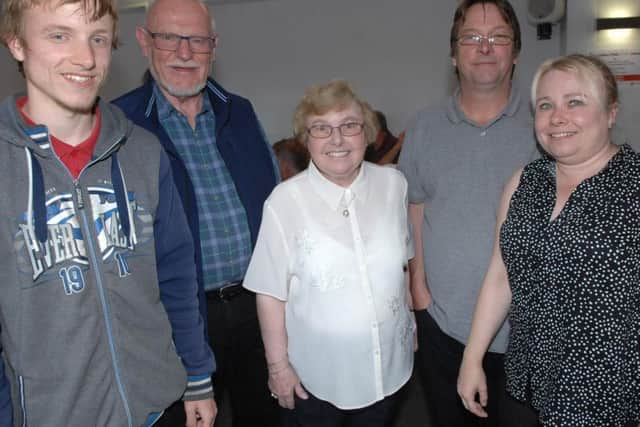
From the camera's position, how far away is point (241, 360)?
81.7 inches

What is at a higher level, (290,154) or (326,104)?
(326,104)

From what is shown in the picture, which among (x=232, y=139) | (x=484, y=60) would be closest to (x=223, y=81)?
(x=232, y=139)

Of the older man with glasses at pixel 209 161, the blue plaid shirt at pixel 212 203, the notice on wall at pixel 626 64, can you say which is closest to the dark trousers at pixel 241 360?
the older man with glasses at pixel 209 161

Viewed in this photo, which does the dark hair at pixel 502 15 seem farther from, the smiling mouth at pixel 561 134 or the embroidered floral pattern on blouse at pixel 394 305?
the embroidered floral pattern on blouse at pixel 394 305

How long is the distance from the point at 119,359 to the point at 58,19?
2.55 feet

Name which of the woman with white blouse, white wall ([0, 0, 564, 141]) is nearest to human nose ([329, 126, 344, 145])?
the woman with white blouse

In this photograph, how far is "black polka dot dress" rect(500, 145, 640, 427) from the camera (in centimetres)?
136

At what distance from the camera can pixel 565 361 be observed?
1.42m

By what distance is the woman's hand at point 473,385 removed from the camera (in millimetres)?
1717

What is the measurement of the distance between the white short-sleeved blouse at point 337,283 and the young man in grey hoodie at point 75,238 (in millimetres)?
429

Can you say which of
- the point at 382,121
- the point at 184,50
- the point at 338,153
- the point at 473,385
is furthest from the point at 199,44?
the point at 382,121

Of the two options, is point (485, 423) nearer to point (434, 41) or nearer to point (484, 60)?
point (484, 60)

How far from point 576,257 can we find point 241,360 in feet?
4.11

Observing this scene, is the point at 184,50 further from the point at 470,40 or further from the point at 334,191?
the point at 470,40
